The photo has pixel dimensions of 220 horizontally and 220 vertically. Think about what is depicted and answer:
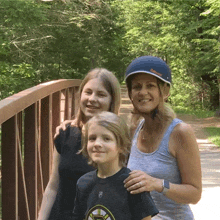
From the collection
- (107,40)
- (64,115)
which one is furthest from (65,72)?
(64,115)

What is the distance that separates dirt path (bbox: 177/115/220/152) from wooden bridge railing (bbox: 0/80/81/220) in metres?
11.3

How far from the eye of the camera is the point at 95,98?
8.27 ft

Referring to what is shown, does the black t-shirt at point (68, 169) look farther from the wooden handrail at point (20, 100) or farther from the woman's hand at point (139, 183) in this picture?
the woman's hand at point (139, 183)

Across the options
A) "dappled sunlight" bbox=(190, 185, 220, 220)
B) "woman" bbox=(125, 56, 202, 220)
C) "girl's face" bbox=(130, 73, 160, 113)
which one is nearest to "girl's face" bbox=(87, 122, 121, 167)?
"woman" bbox=(125, 56, 202, 220)

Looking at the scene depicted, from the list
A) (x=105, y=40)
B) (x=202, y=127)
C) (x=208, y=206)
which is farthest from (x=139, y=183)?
(x=105, y=40)

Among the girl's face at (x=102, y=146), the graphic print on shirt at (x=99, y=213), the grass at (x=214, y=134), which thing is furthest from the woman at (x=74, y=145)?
the grass at (x=214, y=134)

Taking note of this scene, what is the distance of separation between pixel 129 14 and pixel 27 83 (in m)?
21.4

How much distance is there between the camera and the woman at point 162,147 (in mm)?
2039

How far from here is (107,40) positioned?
33031 mm

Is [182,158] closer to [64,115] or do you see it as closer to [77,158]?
[77,158]

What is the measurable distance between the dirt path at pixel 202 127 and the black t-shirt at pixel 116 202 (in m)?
13.5

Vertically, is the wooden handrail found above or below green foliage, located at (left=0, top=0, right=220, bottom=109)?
below

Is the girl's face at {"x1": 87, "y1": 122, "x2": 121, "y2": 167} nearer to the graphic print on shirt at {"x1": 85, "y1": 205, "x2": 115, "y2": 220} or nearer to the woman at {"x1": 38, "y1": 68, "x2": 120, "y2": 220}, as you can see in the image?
the graphic print on shirt at {"x1": 85, "y1": 205, "x2": 115, "y2": 220}

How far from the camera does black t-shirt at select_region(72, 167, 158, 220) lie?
1893mm
